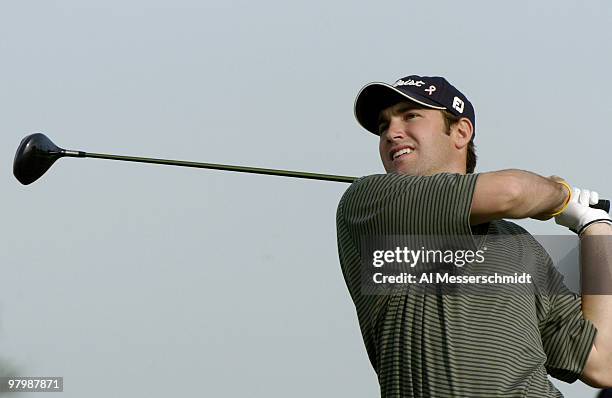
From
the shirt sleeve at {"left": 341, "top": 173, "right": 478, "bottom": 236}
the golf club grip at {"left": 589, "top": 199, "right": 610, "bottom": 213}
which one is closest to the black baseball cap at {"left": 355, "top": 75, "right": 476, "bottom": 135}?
the shirt sleeve at {"left": 341, "top": 173, "right": 478, "bottom": 236}

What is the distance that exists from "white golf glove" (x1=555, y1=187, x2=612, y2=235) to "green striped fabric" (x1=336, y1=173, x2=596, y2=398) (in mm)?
144

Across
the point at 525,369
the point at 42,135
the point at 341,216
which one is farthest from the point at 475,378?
the point at 42,135

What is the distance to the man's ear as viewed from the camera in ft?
15.7

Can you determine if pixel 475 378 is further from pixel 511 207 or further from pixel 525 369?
pixel 511 207

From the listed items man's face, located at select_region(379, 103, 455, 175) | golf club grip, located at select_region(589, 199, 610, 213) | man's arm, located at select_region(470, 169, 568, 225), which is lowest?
man's arm, located at select_region(470, 169, 568, 225)

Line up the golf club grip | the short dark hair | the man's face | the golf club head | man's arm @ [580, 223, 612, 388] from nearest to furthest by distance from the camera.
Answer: man's arm @ [580, 223, 612, 388] < the golf club grip < the man's face < the short dark hair < the golf club head

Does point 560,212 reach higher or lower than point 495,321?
higher

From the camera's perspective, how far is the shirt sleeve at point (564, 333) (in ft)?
14.2

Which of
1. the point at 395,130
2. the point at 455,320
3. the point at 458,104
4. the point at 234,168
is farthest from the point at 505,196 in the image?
the point at 234,168

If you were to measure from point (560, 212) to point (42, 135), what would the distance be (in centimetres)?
422

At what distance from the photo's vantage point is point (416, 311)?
404 centimetres

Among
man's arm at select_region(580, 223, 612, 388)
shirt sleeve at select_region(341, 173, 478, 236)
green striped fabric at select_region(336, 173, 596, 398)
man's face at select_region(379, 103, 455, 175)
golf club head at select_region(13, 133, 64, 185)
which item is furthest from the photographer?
golf club head at select_region(13, 133, 64, 185)

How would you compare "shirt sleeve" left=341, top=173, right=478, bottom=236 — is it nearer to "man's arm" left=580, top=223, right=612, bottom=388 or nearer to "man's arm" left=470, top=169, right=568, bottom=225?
"man's arm" left=470, top=169, right=568, bottom=225

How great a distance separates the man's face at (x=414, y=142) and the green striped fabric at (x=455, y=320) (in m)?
0.25
